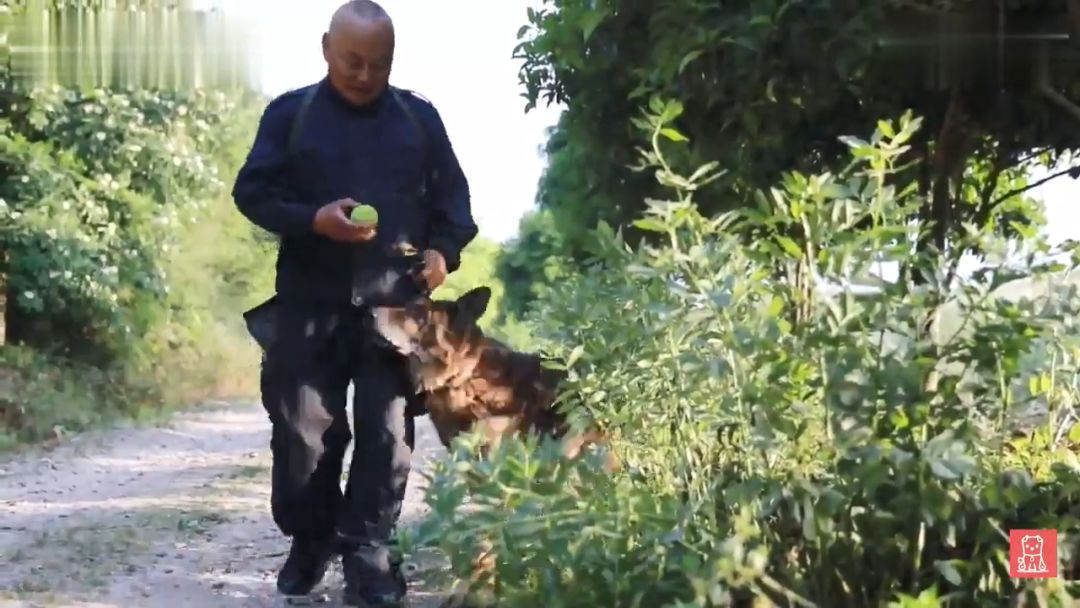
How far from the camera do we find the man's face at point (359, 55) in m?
2.81

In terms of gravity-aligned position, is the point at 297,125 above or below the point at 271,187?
above

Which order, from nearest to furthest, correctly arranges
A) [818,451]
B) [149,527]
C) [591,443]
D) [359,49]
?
[818,451], [591,443], [359,49], [149,527]

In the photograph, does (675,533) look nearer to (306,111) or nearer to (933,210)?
(306,111)

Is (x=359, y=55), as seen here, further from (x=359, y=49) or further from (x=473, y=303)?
(x=473, y=303)

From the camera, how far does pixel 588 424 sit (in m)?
2.50

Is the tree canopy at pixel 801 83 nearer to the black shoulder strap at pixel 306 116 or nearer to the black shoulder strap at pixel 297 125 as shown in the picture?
the black shoulder strap at pixel 306 116

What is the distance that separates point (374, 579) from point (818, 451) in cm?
131

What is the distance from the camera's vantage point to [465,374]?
8.90 feet

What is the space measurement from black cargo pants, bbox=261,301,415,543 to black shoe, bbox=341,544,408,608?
1.5 inches

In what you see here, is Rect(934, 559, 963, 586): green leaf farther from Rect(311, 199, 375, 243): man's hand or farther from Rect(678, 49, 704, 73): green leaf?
Rect(311, 199, 375, 243): man's hand

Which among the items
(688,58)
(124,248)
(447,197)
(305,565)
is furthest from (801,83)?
(124,248)

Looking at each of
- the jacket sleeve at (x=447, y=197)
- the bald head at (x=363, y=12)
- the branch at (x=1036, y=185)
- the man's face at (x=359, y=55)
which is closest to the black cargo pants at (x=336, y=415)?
the jacket sleeve at (x=447, y=197)

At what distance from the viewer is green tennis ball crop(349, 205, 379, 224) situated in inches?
107

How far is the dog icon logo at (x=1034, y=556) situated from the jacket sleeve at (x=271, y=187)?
1677 millimetres
